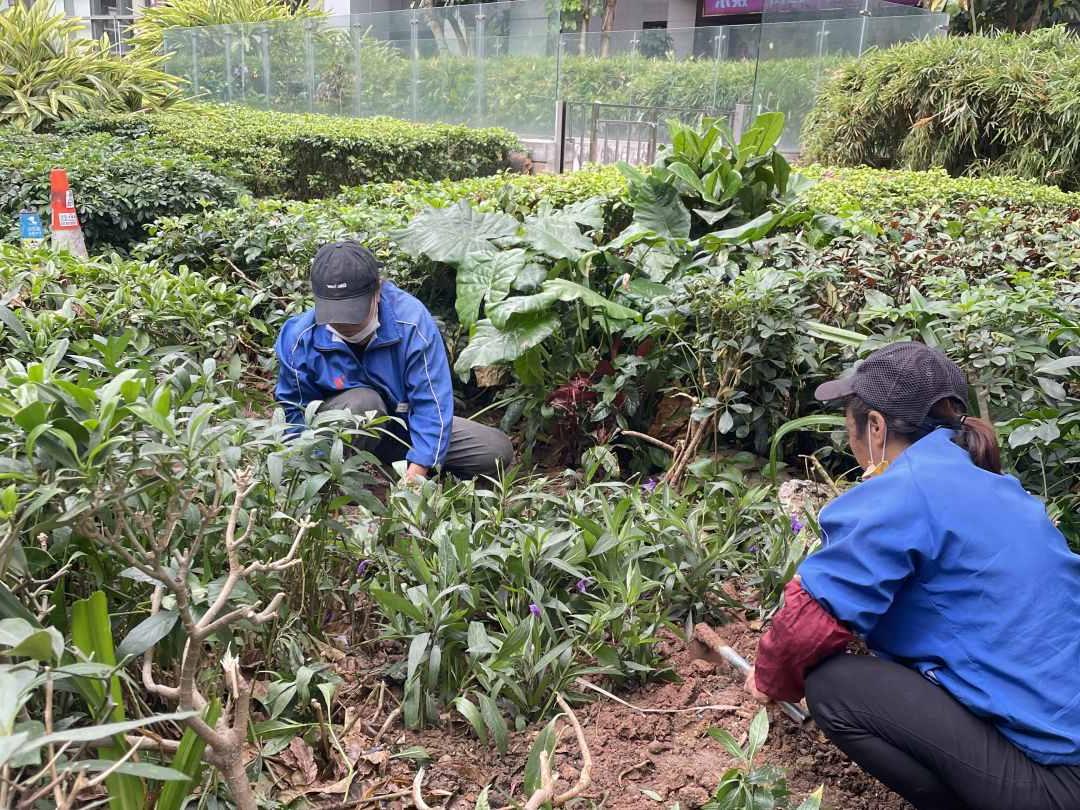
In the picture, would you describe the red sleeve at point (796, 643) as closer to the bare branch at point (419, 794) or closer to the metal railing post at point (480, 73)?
the bare branch at point (419, 794)

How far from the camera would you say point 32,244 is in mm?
4480

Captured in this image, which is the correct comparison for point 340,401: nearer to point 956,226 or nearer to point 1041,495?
point 1041,495

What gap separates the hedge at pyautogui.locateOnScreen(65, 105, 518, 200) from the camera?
9.61 meters

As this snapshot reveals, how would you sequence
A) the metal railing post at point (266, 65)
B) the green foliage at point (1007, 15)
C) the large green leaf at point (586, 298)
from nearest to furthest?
the large green leaf at point (586, 298)
the green foliage at point (1007, 15)
the metal railing post at point (266, 65)

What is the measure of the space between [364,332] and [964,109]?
371 inches

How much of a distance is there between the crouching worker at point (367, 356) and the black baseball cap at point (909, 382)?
Result: 5.60 feet

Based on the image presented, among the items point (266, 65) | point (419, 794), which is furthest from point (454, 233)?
point (266, 65)

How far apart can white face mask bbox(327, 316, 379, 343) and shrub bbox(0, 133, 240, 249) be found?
3.01 m

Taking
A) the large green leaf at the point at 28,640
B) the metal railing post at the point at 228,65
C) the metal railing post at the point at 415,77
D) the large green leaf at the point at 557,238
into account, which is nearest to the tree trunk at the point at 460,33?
the metal railing post at the point at 415,77

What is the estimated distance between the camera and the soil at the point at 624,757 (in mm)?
2084

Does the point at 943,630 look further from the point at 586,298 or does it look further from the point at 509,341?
the point at 509,341

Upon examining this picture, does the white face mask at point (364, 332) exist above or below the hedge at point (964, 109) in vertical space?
below

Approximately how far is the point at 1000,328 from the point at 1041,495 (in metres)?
0.54

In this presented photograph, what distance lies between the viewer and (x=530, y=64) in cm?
1609
